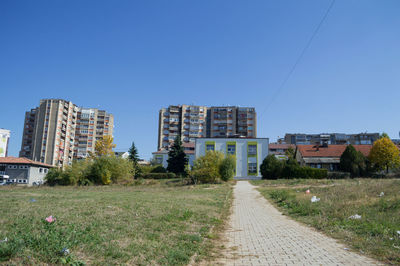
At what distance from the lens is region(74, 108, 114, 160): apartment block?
109m

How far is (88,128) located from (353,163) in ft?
317

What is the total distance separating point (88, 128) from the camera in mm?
110562

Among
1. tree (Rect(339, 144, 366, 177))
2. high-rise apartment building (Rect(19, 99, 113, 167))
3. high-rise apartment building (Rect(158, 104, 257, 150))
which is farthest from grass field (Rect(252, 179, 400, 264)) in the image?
high-rise apartment building (Rect(19, 99, 113, 167))

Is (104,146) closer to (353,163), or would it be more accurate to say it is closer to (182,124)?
(182,124)

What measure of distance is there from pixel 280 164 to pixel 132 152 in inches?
1282

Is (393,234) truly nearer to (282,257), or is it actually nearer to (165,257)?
(282,257)

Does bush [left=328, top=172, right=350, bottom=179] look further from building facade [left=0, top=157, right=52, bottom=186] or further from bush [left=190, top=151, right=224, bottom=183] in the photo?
building facade [left=0, top=157, right=52, bottom=186]

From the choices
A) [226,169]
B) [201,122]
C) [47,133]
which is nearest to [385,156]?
[226,169]

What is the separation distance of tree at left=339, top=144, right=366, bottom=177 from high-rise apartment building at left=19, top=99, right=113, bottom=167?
262ft

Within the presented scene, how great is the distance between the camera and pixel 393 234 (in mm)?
7664

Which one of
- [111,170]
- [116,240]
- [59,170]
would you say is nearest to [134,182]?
[111,170]

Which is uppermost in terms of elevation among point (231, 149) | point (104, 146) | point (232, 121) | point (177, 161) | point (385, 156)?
point (232, 121)

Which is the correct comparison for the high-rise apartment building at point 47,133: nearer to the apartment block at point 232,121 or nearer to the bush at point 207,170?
the apartment block at point 232,121

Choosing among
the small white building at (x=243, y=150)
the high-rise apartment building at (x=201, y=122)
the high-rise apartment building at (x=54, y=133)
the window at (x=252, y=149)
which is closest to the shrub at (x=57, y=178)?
the small white building at (x=243, y=150)
